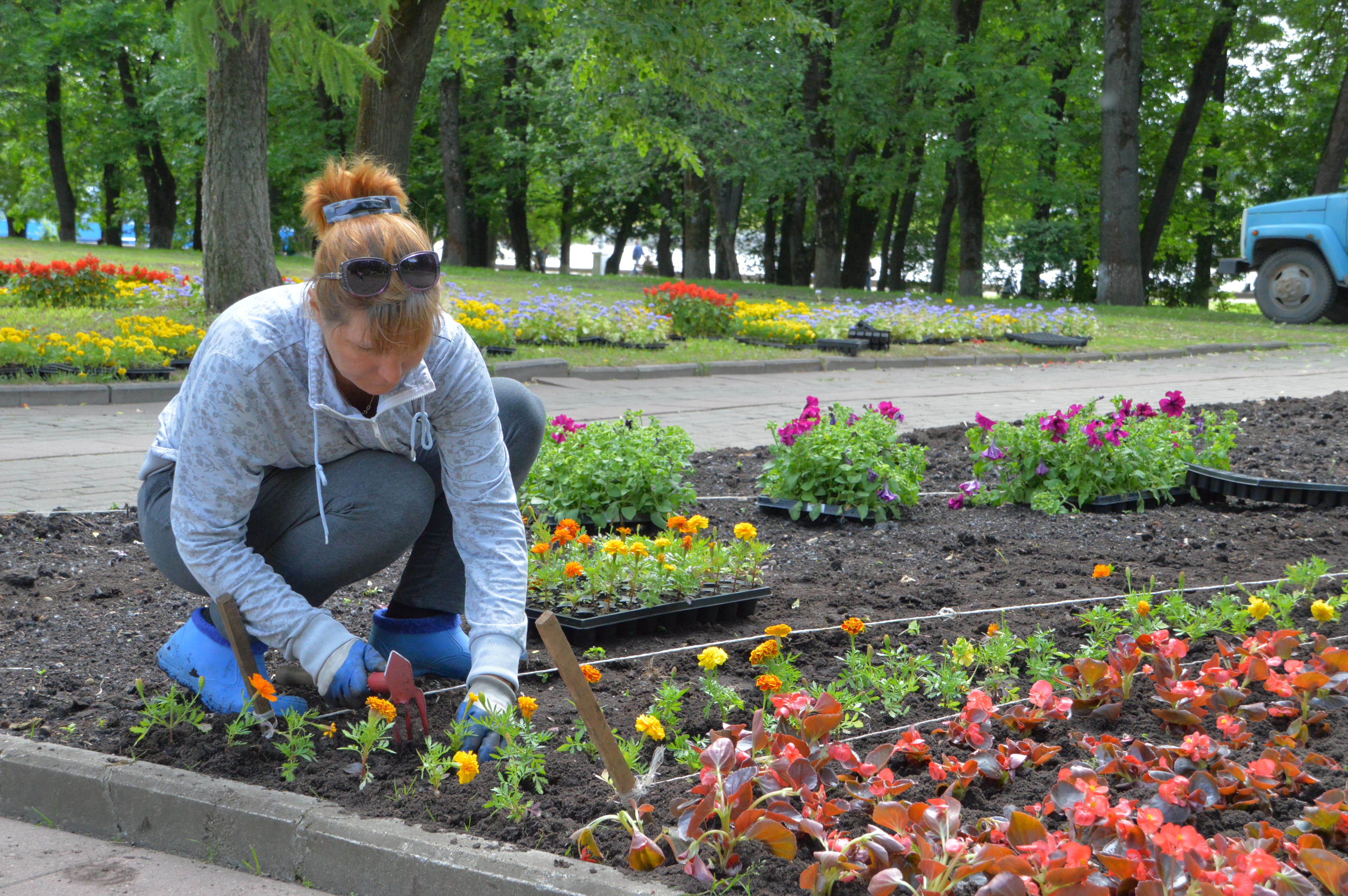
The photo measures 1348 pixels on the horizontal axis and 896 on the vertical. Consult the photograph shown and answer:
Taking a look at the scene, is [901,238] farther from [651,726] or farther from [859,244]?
[651,726]

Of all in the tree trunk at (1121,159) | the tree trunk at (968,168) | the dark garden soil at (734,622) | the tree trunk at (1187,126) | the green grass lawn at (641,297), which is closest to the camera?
the dark garden soil at (734,622)

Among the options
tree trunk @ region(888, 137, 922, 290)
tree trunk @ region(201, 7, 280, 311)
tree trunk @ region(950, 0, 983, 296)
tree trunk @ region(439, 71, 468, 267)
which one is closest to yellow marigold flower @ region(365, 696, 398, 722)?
tree trunk @ region(201, 7, 280, 311)

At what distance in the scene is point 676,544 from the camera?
3.89 meters

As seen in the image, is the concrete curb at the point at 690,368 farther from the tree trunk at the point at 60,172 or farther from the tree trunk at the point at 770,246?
the tree trunk at the point at 60,172

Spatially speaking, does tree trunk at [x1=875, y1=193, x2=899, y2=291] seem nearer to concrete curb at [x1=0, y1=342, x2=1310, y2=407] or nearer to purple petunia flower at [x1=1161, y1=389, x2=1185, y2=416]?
concrete curb at [x1=0, y1=342, x2=1310, y2=407]

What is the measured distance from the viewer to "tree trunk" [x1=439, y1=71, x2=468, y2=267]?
28.1 m

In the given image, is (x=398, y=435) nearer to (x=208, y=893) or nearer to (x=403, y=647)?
(x=403, y=647)

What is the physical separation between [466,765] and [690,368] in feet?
31.2

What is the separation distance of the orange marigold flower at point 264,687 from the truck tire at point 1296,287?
19676 millimetres

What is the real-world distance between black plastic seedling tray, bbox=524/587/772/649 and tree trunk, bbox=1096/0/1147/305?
20.7 meters

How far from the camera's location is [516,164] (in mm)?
33031

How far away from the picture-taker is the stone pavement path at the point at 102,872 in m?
2.17

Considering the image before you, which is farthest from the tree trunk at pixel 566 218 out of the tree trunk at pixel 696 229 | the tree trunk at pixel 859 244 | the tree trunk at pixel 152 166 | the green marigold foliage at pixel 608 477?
the green marigold foliage at pixel 608 477

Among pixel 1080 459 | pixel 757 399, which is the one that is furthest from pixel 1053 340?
pixel 1080 459
